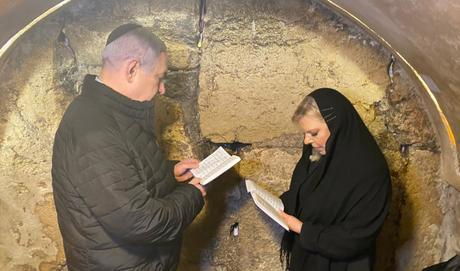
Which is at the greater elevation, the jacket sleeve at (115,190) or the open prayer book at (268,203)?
the jacket sleeve at (115,190)

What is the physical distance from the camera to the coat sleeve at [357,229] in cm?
258

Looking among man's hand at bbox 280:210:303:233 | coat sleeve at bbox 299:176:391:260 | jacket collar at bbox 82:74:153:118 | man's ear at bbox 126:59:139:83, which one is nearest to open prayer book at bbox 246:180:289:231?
man's hand at bbox 280:210:303:233

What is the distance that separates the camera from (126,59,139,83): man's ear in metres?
2.37

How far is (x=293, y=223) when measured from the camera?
2.72m

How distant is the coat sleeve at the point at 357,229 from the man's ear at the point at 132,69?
107 centimetres

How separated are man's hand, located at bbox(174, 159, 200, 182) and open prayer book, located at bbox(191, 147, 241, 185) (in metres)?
0.04

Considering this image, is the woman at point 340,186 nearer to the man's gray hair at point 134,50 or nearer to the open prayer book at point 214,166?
the open prayer book at point 214,166

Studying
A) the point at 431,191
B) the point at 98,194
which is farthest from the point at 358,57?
the point at 98,194

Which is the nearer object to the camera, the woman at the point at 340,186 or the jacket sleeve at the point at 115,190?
the jacket sleeve at the point at 115,190

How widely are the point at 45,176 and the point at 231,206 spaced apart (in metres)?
1.01

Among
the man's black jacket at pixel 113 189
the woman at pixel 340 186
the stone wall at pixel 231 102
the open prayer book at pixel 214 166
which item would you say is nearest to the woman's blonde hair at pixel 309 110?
the woman at pixel 340 186

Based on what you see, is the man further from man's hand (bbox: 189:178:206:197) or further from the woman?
the woman

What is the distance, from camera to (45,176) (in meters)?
3.11

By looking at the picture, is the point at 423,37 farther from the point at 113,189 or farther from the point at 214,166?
the point at 113,189
